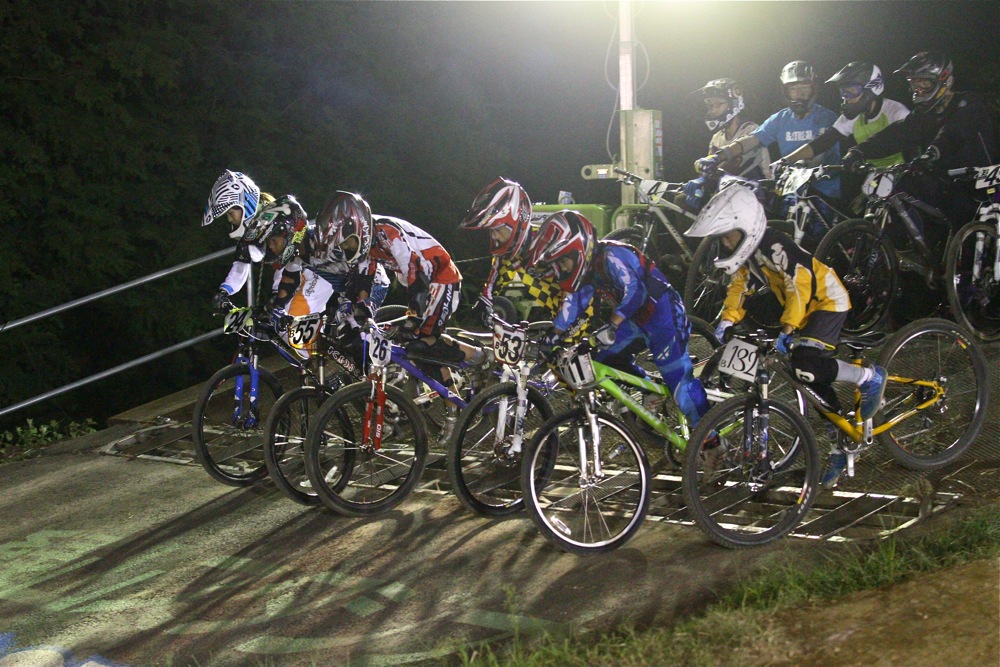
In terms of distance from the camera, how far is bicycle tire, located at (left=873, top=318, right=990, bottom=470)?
598cm

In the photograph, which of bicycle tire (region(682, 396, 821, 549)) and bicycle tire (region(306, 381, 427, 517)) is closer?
bicycle tire (region(682, 396, 821, 549))

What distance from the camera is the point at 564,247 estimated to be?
5.97m

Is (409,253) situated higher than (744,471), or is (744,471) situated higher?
(409,253)

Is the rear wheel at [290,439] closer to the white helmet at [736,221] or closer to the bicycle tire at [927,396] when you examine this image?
the white helmet at [736,221]

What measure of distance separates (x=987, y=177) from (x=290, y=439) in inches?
212

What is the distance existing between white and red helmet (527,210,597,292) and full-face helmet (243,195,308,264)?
6.98 ft

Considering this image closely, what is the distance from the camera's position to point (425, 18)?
58.9 ft

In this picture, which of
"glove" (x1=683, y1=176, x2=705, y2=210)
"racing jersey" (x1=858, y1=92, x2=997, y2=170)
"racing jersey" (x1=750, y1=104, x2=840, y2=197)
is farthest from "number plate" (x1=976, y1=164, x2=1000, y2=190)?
"glove" (x1=683, y1=176, x2=705, y2=210)

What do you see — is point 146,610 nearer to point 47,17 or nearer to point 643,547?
point 643,547

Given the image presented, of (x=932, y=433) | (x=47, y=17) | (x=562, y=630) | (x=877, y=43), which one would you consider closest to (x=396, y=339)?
(x=562, y=630)

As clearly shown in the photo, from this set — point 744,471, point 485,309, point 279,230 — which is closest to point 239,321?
point 279,230

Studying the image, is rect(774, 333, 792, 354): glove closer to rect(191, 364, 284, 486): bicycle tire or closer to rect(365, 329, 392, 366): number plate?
rect(365, 329, 392, 366): number plate

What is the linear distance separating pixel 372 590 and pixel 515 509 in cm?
113

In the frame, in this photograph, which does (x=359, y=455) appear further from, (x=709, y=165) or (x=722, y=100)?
(x=722, y=100)
